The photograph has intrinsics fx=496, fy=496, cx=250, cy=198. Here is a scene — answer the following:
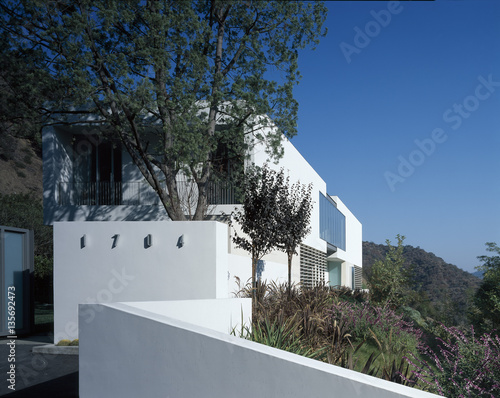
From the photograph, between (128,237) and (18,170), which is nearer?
(128,237)

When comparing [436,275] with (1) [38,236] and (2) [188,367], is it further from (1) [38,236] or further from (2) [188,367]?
(2) [188,367]

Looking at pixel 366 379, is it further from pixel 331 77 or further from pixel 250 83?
pixel 250 83

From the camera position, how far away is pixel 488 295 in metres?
16.9

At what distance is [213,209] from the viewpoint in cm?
1525

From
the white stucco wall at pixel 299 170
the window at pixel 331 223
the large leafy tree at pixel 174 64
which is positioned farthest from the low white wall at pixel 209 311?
the window at pixel 331 223

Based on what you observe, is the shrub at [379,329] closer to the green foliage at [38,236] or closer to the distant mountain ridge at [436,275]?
the green foliage at [38,236]

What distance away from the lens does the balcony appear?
16.0m

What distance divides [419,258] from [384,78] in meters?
65.5

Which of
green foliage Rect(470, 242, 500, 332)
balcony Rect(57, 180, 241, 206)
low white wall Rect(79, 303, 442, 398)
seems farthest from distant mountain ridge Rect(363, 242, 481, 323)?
low white wall Rect(79, 303, 442, 398)

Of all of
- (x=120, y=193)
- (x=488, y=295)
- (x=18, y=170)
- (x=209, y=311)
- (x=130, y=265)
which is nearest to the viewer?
(x=209, y=311)

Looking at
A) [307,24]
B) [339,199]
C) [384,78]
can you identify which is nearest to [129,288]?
[384,78]

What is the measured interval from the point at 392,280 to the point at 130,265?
1390 centimetres

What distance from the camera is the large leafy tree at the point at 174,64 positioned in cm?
1246

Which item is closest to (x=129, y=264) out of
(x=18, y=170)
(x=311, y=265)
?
(x=311, y=265)
